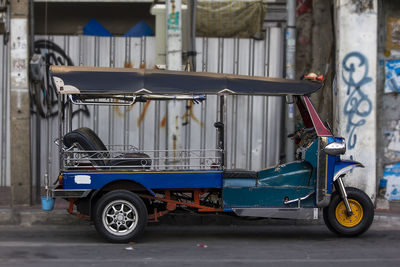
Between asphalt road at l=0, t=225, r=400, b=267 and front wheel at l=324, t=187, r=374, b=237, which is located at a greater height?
front wheel at l=324, t=187, r=374, b=237

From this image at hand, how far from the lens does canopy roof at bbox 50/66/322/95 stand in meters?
7.18

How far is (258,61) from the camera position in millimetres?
11195

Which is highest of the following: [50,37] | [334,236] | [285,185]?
[50,37]

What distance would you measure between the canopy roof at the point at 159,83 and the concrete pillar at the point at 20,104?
93.4 inches

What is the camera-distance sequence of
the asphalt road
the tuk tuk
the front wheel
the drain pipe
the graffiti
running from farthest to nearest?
1. the graffiti
2. the drain pipe
3. the front wheel
4. the tuk tuk
5. the asphalt road

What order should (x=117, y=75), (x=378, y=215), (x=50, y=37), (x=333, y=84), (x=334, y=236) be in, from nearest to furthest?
(x=117, y=75)
(x=334, y=236)
(x=378, y=215)
(x=333, y=84)
(x=50, y=37)

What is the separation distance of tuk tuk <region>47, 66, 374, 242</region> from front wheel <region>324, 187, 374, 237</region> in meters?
0.01

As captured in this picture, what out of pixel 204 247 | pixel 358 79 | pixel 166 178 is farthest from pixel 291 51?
pixel 204 247

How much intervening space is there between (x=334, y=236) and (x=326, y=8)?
473cm

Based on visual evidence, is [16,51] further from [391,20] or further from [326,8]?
[391,20]

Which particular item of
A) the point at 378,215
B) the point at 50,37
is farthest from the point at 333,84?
the point at 50,37

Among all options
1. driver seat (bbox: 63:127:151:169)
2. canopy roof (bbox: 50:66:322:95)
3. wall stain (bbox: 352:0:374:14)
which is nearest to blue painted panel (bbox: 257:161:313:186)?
canopy roof (bbox: 50:66:322:95)

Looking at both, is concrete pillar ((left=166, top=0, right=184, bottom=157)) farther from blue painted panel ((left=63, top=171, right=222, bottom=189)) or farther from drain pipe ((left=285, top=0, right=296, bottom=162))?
drain pipe ((left=285, top=0, right=296, bottom=162))

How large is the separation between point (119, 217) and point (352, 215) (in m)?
3.03
